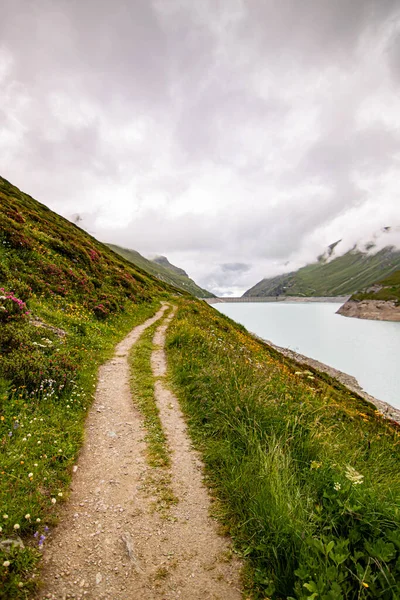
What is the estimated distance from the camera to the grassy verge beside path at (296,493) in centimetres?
342

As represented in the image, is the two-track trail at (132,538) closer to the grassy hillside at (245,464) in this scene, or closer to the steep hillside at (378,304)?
the grassy hillside at (245,464)

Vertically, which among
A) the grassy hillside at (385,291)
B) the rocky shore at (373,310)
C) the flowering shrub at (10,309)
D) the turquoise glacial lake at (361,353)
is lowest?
the turquoise glacial lake at (361,353)

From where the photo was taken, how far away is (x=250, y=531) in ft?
15.3

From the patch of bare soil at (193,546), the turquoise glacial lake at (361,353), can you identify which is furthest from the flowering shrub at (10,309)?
the turquoise glacial lake at (361,353)

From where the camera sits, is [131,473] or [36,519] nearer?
[36,519]

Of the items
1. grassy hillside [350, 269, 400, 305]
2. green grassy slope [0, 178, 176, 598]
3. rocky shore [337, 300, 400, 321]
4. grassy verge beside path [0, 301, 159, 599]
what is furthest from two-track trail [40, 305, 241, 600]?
grassy hillside [350, 269, 400, 305]

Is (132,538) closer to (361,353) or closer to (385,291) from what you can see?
(361,353)

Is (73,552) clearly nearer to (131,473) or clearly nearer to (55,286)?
(131,473)

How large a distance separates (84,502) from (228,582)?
9.53ft

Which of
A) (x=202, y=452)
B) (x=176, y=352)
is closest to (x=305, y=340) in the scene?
(x=176, y=352)

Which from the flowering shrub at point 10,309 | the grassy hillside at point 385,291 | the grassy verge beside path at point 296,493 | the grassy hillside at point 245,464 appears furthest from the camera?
the grassy hillside at point 385,291

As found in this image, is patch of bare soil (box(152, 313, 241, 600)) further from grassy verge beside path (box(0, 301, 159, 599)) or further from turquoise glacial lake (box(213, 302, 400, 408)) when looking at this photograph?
turquoise glacial lake (box(213, 302, 400, 408))

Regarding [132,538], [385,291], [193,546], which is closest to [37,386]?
[132,538]

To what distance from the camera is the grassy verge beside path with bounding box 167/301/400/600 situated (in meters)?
3.42
